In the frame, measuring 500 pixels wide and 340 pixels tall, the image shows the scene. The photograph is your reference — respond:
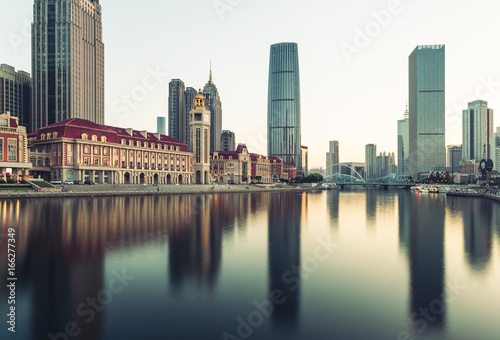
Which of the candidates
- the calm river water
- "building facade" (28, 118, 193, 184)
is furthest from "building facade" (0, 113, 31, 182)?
the calm river water

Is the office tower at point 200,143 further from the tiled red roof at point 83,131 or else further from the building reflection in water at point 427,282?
the building reflection in water at point 427,282

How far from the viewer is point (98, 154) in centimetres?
11188

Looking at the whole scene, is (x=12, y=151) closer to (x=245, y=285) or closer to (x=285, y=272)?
(x=285, y=272)

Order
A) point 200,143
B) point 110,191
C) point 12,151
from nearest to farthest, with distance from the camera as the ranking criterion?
point 12,151
point 110,191
point 200,143

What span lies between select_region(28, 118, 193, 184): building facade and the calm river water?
75.8m

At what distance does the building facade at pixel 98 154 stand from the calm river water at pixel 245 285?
75772 millimetres

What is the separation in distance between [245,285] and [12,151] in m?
96.1

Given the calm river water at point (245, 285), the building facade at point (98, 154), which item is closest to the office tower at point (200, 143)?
the building facade at point (98, 154)

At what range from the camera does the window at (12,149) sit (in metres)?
89.1

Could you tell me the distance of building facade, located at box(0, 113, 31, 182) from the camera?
288ft

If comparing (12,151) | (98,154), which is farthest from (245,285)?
(98,154)

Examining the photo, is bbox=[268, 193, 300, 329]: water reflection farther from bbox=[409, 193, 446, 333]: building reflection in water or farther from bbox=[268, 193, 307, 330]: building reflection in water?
bbox=[409, 193, 446, 333]: building reflection in water

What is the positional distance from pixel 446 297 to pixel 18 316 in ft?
69.8

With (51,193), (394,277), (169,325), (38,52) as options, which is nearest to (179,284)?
(169,325)
